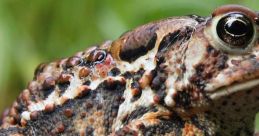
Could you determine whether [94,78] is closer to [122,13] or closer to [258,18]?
[258,18]

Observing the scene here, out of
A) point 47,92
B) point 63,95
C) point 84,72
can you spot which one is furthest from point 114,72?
point 47,92

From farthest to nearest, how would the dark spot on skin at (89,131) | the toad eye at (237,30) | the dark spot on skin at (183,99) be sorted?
1. the dark spot on skin at (89,131)
2. the dark spot on skin at (183,99)
3. the toad eye at (237,30)

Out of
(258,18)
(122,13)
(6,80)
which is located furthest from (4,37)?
(258,18)

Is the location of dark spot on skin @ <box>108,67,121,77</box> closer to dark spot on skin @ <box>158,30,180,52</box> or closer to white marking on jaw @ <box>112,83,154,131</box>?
white marking on jaw @ <box>112,83,154,131</box>

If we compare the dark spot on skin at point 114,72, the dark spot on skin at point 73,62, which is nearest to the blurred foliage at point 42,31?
the dark spot on skin at point 73,62

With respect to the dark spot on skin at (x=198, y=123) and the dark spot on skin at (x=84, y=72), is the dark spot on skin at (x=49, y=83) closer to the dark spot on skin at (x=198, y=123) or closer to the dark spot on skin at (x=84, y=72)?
the dark spot on skin at (x=84, y=72)

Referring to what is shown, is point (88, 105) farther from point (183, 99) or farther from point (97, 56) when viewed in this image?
point (183, 99)
